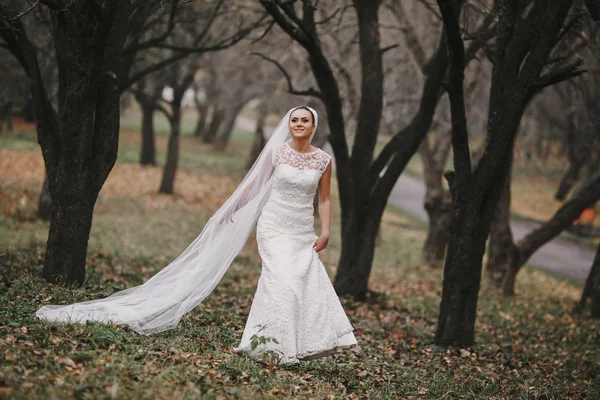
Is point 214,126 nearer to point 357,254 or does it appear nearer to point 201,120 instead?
point 201,120

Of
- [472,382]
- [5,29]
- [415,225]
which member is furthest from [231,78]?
[472,382]

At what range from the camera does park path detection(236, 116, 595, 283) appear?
2145cm

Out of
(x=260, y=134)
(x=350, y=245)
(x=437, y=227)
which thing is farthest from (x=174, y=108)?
(x=350, y=245)

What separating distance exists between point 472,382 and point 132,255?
26.1ft

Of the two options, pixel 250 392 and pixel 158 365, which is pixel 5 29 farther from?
pixel 250 392

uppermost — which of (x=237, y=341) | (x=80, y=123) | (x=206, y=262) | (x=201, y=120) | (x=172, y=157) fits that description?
(x=201, y=120)

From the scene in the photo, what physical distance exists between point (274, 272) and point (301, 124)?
1482mm

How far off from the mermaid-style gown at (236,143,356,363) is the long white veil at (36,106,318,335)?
0.30 metres

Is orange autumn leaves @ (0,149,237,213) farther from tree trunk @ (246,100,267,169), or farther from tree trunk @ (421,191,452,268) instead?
tree trunk @ (421,191,452,268)

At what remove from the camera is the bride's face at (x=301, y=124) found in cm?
657

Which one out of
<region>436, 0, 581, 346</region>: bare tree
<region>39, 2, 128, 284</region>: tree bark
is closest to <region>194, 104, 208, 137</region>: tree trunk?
<region>39, 2, 128, 284</region>: tree bark

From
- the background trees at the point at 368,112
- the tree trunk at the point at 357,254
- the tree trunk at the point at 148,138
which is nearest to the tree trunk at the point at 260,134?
the tree trunk at the point at 148,138

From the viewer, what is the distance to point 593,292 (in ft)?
41.6

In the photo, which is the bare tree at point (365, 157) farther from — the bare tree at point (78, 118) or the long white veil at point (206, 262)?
the long white veil at point (206, 262)
